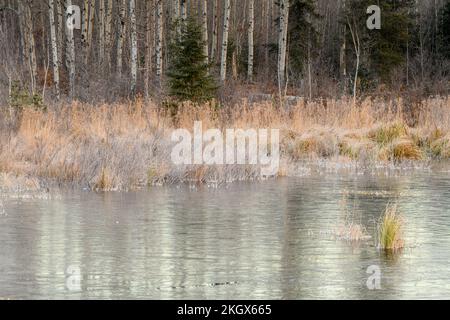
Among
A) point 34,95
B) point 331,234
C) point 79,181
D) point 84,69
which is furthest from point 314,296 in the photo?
point 84,69

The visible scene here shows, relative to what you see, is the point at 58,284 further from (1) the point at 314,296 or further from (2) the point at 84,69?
(2) the point at 84,69

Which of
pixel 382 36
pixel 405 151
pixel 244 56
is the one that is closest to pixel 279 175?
pixel 405 151

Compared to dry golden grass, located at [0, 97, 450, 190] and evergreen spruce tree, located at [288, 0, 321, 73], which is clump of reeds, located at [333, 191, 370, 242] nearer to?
dry golden grass, located at [0, 97, 450, 190]

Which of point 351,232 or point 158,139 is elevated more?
point 158,139

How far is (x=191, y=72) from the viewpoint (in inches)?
953

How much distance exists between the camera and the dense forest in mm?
30484

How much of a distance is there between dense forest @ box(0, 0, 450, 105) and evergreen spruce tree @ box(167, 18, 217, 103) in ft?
0.10

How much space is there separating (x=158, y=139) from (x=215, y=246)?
7.77 m

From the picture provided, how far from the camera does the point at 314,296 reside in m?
7.14

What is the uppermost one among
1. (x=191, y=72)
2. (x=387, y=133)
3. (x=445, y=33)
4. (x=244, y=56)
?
(x=445, y=33)

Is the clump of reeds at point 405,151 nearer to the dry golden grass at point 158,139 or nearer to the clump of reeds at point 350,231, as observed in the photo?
the dry golden grass at point 158,139

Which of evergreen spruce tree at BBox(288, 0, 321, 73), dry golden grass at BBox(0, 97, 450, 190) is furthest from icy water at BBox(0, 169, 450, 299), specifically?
evergreen spruce tree at BBox(288, 0, 321, 73)

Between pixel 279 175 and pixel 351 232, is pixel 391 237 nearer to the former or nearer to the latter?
pixel 351 232

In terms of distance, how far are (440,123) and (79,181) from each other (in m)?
11.4
